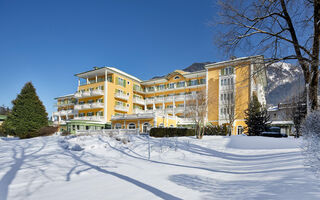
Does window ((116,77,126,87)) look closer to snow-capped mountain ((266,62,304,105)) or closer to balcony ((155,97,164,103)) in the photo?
balcony ((155,97,164,103))

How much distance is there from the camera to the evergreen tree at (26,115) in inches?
1118

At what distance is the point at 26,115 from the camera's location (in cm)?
2900

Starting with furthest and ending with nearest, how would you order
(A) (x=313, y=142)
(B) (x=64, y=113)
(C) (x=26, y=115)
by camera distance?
(B) (x=64, y=113) < (C) (x=26, y=115) < (A) (x=313, y=142)

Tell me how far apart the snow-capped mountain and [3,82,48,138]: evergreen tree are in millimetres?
30024

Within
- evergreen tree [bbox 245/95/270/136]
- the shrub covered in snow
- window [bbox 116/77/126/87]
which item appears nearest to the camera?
the shrub covered in snow

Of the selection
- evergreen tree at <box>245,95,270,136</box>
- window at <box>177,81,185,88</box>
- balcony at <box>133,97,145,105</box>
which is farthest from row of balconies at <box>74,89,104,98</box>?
evergreen tree at <box>245,95,270,136</box>

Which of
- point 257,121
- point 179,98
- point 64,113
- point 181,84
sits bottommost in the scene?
point 257,121

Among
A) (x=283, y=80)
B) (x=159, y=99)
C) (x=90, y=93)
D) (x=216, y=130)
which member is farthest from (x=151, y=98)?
(x=283, y=80)

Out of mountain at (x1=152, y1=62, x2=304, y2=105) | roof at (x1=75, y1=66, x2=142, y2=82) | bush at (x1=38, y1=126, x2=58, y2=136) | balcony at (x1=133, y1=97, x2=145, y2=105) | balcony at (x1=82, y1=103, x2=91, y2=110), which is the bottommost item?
bush at (x1=38, y1=126, x2=58, y2=136)

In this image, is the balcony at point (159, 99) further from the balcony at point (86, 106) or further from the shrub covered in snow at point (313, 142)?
the shrub covered in snow at point (313, 142)

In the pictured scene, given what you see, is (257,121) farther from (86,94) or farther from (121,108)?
(86,94)

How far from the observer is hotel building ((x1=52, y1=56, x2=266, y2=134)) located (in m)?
33.4

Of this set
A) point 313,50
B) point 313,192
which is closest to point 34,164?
point 313,192

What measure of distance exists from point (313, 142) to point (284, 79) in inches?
141
